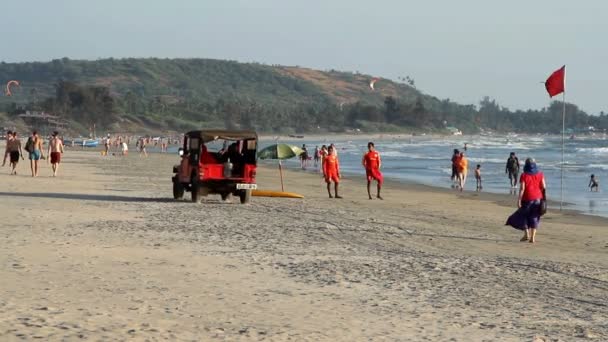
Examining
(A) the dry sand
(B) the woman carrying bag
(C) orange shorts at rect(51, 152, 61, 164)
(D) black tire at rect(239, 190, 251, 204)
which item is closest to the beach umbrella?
(D) black tire at rect(239, 190, 251, 204)

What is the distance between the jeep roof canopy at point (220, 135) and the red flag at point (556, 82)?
6.75 m

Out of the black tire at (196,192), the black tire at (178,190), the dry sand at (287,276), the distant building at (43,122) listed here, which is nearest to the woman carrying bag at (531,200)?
the dry sand at (287,276)

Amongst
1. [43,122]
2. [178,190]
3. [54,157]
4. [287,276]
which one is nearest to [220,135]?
[178,190]

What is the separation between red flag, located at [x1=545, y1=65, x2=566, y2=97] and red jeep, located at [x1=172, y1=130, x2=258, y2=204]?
675cm

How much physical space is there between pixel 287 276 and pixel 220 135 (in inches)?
395

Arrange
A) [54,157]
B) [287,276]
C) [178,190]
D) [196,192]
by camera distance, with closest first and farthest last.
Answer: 1. [287,276]
2. [196,192]
3. [178,190]
4. [54,157]

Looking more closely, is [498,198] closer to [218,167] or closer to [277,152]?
[277,152]

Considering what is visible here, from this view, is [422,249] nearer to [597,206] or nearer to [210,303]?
[210,303]

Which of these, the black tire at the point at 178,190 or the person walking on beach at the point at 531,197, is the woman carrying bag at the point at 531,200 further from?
the black tire at the point at 178,190

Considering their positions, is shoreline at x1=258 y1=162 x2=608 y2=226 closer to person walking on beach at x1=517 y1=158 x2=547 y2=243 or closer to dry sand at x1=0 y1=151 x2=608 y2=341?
dry sand at x1=0 y1=151 x2=608 y2=341

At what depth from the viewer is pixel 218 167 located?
19.1m

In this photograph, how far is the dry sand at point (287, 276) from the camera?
698 cm

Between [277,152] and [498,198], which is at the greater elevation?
[277,152]

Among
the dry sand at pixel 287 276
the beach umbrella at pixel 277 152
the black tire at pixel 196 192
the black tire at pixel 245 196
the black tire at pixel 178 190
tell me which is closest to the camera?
the dry sand at pixel 287 276
